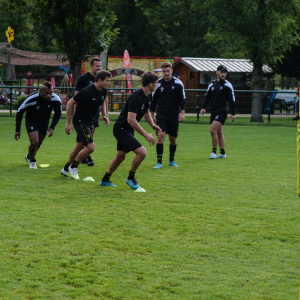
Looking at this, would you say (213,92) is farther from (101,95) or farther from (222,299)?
(222,299)

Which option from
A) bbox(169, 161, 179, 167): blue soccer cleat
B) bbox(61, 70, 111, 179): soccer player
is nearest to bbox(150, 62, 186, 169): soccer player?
bbox(169, 161, 179, 167): blue soccer cleat

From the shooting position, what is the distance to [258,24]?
23297mm

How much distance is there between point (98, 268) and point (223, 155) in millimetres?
7938

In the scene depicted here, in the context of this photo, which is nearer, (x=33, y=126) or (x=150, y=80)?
(x=150, y=80)

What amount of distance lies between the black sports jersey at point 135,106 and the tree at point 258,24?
17.0 metres

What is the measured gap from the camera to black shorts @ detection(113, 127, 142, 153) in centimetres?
738

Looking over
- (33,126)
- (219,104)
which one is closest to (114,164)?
(33,126)

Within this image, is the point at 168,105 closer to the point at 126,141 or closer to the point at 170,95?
the point at 170,95

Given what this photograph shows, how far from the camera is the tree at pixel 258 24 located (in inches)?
912

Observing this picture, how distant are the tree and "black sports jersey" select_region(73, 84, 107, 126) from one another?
16.5 metres

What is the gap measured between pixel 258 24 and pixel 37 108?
54.4 ft

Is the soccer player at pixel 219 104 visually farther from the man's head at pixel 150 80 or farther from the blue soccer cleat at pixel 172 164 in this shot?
the man's head at pixel 150 80

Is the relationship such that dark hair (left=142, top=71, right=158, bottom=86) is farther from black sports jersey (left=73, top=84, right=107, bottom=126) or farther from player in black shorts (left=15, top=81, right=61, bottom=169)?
player in black shorts (left=15, top=81, right=61, bottom=169)

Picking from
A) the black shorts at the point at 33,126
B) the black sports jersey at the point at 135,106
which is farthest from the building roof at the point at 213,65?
the black sports jersey at the point at 135,106
